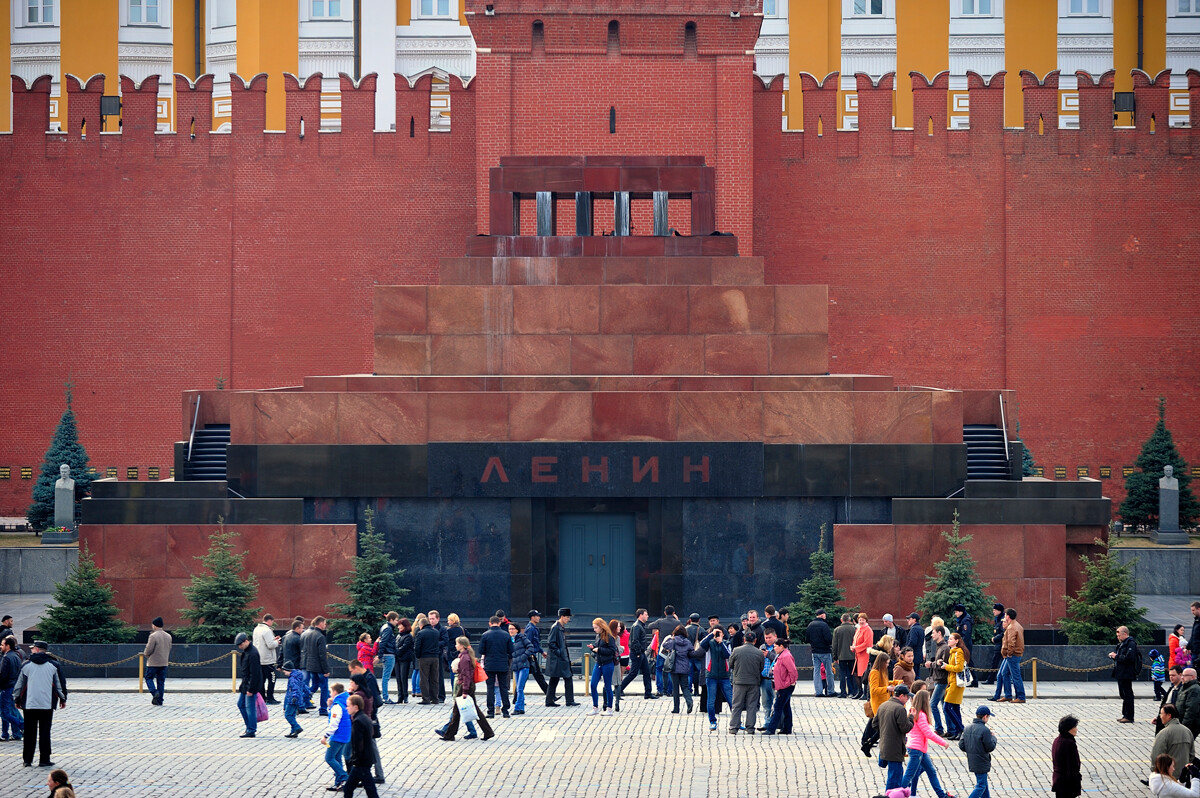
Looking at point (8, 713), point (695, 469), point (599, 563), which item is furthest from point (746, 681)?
point (8, 713)

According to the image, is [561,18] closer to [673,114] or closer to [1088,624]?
[673,114]

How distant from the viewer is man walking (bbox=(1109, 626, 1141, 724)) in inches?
662

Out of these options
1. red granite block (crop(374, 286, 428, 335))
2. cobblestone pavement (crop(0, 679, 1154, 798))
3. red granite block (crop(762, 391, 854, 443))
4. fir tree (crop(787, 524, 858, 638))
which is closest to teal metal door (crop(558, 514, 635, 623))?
red granite block (crop(762, 391, 854, 443))

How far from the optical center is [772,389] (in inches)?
901

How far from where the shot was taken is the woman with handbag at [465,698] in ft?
49.6

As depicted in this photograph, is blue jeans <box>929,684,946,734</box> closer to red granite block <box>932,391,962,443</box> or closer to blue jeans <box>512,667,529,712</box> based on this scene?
blue jeans <box>512,667,529,712</box>

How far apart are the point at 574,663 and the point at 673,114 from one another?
14291mm

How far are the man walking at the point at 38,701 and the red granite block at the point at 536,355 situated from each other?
1009 cm

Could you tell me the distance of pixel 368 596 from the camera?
20484 mm

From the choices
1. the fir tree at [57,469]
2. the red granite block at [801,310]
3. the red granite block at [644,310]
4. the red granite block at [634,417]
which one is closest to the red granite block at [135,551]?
the red granite block at [634,417]

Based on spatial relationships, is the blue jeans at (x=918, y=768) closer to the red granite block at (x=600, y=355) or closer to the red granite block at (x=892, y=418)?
Answer: the red granite block at (x=892, y=418)

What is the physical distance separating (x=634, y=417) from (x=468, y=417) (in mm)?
2476

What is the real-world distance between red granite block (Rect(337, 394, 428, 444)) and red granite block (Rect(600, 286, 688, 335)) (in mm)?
3303

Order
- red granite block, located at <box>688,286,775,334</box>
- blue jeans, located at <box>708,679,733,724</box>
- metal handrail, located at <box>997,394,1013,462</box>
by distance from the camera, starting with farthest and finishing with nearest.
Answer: metal handrail, located at <box>997,394,1013,462</box>
red granite block, located at <box>688,286,775,334</box>
blue jeans, located at <box>708,679,733,724</box>
